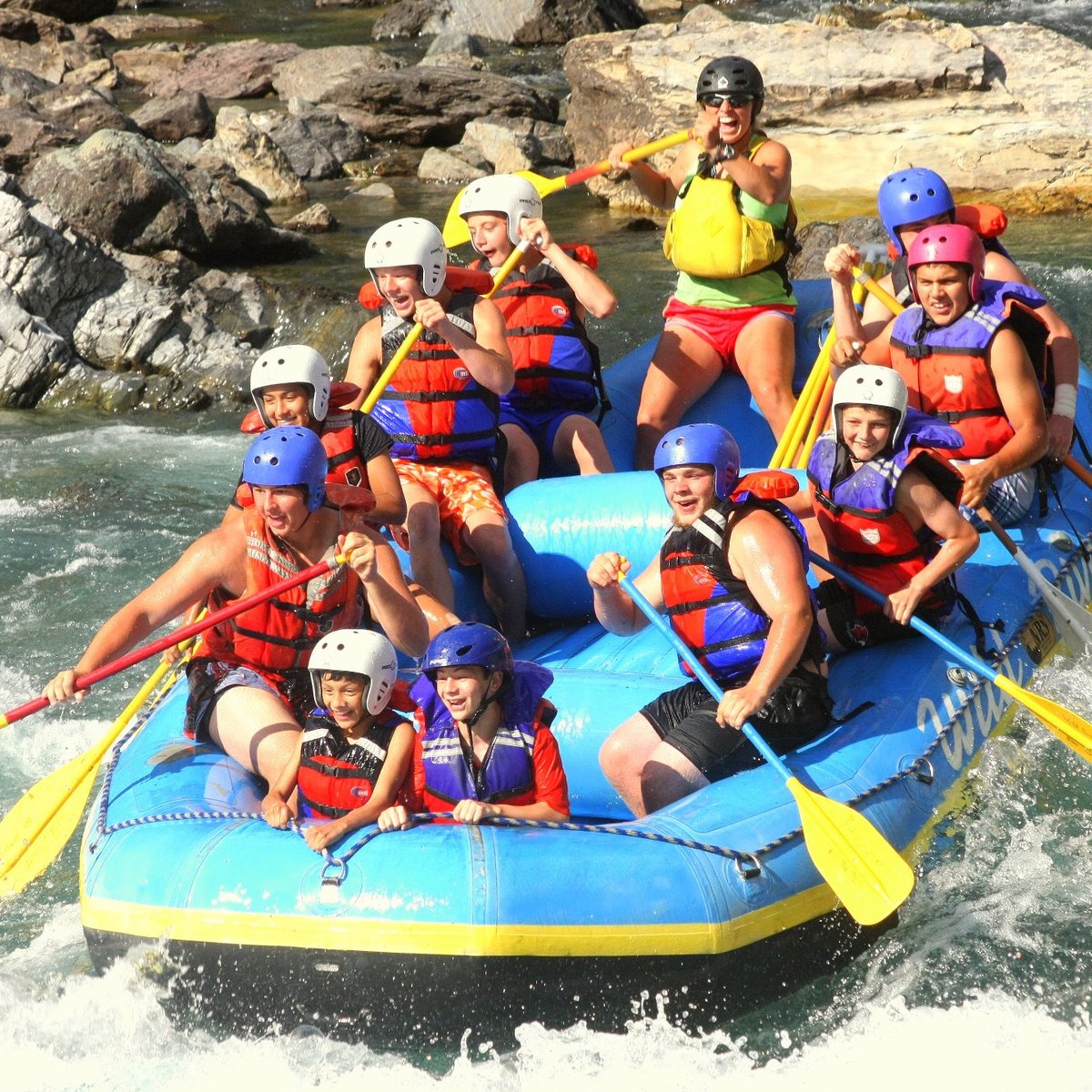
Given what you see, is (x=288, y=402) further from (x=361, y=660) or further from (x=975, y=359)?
(x=975, y=359)

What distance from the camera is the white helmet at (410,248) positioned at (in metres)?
4.95

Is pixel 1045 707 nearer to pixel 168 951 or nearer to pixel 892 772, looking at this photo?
pixel 892 772

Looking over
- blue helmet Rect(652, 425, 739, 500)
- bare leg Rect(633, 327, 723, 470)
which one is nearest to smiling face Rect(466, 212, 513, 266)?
bare leg Rect(633, 327, 723, 470)

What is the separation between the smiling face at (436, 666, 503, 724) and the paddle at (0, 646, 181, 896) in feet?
3.55

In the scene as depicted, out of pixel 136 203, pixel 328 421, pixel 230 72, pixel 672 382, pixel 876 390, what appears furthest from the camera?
pixel 230 72

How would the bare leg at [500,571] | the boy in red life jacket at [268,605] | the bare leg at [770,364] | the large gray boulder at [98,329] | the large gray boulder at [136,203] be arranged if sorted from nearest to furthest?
the boy in red life jacket at [268,605] < the bare leg at [500,571] < the bare leg at [770,364] < the large gray boulder at [98,329] < the large gray boulder at [136,203]

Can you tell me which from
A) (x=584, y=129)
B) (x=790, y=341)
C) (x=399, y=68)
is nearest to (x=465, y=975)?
(x=790, y=341)

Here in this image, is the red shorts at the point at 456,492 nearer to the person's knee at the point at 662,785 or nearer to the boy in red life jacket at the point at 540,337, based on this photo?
the boy in red life jacket at the point at 540,337

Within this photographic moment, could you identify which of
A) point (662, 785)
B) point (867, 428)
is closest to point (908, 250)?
point (867, 428)

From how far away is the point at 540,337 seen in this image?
5785mm

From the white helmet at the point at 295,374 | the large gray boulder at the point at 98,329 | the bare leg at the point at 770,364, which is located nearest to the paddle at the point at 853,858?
the white helmet at the point at 295,374

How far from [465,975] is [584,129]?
10.5m

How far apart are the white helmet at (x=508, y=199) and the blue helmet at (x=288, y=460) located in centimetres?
172

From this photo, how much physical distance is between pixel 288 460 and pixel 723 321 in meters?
2.47
